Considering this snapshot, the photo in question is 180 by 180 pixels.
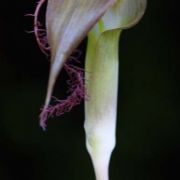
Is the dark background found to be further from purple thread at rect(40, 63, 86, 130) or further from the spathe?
the spathe

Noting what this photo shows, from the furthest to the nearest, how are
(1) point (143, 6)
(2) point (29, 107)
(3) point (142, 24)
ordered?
(2) point (29, 107) < (3) point (142, 24) < (1) point (143, 6)

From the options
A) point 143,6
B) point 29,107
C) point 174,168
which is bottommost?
point 174,168

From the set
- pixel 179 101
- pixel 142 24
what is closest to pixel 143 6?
pixel 142 24

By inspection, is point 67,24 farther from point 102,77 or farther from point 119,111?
point 119,111

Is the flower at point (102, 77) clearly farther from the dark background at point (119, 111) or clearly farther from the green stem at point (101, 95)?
the dark background at point (119, 111)

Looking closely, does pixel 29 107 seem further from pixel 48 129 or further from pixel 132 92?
pixel 132 92

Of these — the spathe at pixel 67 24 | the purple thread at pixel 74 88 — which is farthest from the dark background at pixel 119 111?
the spathe at pixel 67 24

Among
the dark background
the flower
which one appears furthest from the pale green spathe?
the dark background

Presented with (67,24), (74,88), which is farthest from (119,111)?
(67,24)
